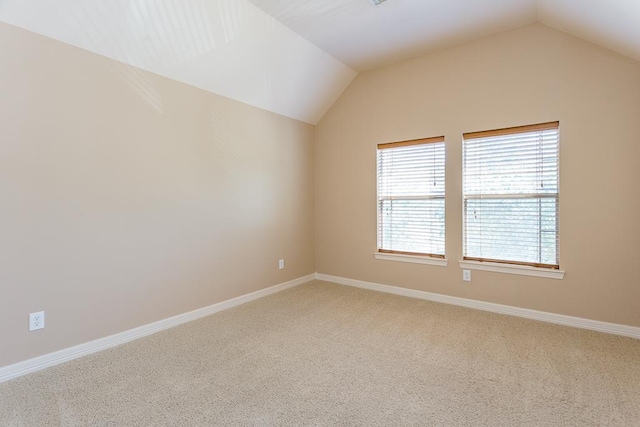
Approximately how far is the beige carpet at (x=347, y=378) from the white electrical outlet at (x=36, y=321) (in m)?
0.31

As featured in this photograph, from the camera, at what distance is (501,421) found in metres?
1.66

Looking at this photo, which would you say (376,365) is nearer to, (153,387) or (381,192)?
(153,387)

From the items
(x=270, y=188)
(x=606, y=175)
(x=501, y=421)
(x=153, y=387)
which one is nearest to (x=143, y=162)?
(x=270, y=188)

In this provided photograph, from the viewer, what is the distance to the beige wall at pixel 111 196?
2148 mm

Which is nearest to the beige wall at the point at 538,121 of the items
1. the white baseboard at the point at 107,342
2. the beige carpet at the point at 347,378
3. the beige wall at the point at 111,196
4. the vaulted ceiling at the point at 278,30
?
the vaulted ceiling at the point at 278,30

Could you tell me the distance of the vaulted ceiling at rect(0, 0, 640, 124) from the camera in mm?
2236

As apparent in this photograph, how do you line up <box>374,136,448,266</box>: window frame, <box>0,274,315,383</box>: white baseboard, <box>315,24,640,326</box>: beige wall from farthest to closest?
<box>374,136,448,266</box>: window frame
<box>315,24,640,326</box>: beige wall
<box>0,274,315,383</box>: white baseboard

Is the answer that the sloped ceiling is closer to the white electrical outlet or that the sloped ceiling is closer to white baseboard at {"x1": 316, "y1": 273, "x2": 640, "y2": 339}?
the white electrical outlet

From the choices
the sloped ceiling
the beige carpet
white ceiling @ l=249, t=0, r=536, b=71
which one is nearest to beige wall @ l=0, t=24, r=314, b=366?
the sloped ceiling

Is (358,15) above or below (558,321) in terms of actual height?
above

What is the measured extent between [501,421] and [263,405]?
4.27 ft

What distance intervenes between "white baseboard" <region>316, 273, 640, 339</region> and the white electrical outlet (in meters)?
3.24

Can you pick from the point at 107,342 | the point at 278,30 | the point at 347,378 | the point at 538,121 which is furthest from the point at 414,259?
the point at 107,342

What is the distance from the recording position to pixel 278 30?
3.07 meters
